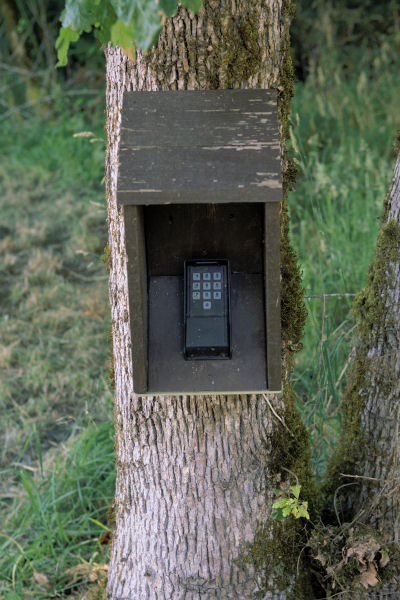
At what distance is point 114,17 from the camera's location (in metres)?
1.27

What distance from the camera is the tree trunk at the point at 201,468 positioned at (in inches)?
69.5

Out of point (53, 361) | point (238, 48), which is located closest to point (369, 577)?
point (238, 48)

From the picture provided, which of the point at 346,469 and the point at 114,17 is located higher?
the point at 114,17

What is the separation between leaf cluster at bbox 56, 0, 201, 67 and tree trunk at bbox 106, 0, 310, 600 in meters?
0.40

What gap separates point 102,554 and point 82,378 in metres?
1.21

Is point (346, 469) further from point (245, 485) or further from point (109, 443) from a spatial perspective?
point (109, 443)

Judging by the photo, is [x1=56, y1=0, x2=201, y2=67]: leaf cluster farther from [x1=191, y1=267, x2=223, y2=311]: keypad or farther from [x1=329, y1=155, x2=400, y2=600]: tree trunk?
[x1=329, y1=155, x2=400, y2=600]: tree trunk

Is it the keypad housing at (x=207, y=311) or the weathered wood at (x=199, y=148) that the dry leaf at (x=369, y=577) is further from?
the weathered wood at (x=199, y=148)

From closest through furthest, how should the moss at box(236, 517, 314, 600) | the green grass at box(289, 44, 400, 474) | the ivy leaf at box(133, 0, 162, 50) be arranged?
the ivy leaf at box(133, 0, 162, 50) → the moss at box(236, 517, 314, 600) → the green grass at box(289, 44, 400, 474)

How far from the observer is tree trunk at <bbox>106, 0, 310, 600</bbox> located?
1.76 meters

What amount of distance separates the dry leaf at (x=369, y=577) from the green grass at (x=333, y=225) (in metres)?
0.54

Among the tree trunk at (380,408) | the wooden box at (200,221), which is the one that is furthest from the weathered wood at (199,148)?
the tree trunk at (380,408)

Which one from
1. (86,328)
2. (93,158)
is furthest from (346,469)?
(93,158)

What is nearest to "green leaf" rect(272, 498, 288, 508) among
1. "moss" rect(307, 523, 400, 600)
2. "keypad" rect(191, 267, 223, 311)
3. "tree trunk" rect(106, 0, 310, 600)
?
"tree trunk" rect(106, 0, 310, 600)
